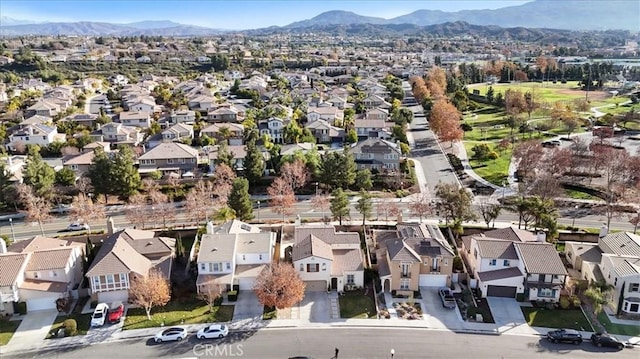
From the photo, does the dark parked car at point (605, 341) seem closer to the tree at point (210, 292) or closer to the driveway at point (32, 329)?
the tree at point (210, 292)

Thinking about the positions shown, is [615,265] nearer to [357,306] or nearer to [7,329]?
[357,306]

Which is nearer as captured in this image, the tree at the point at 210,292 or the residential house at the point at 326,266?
the tree at the point at 210,292

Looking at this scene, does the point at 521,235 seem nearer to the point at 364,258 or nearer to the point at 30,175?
the point at 364,258

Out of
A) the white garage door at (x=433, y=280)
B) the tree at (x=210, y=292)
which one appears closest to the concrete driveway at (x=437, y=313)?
the white garage door at (x=433, y=280)

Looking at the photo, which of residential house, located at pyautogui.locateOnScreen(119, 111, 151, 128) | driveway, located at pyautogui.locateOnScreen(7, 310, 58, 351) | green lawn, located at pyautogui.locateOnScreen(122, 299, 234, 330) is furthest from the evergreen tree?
residential house, located at pyautogui.locateOnScreen(119, 111, 151, 128)

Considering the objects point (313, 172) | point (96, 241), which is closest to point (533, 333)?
point (313, 172)

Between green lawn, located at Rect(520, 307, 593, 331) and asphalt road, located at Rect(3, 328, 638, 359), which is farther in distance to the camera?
green lawn, located at Rect(520, 307, 593, 331)

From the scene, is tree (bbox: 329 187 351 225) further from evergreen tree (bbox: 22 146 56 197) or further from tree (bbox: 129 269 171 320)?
evergreen tree (bbox: 22 146 56 197)
